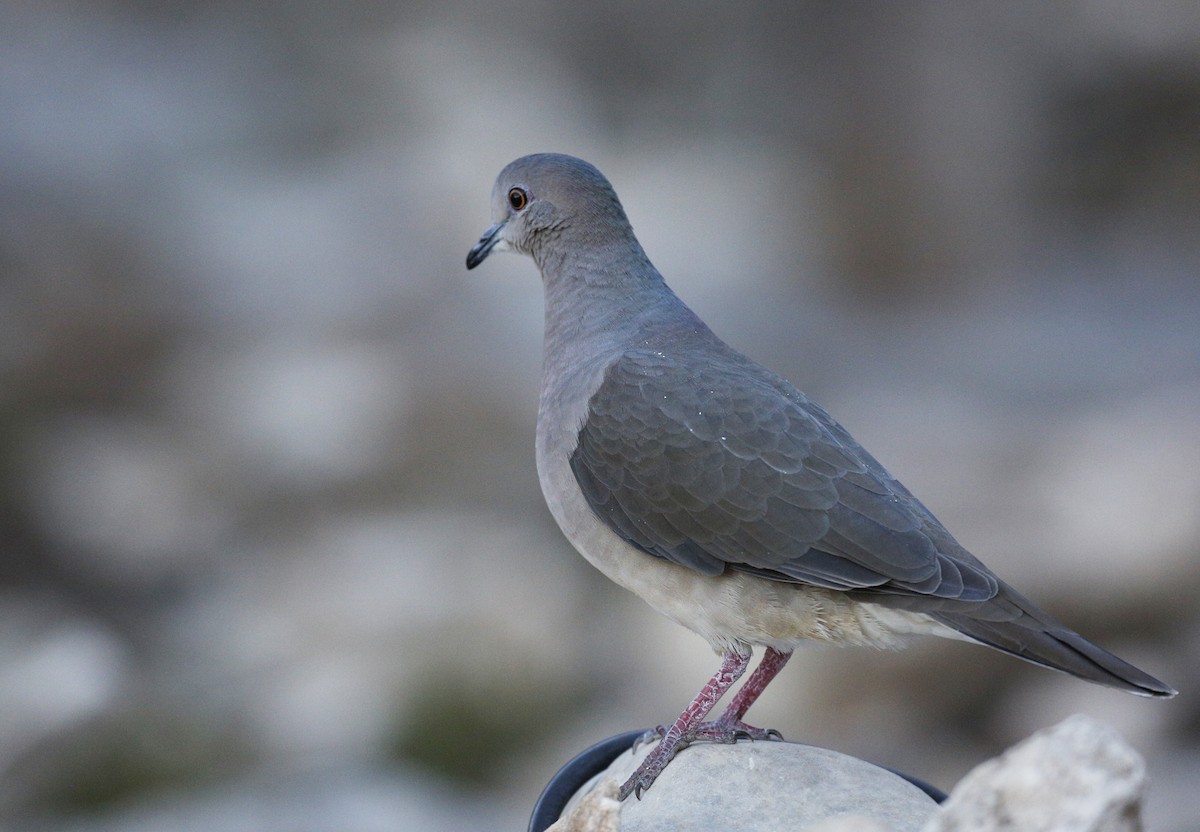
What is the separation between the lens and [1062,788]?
1.60 meters

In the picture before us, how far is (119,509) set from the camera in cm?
779

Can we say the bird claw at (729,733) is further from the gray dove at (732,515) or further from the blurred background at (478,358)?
the blurred background at (478,358)

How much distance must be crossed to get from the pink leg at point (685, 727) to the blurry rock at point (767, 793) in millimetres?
26

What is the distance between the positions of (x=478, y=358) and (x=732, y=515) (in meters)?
5.69

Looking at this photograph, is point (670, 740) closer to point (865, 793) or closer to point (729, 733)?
point (729, 733)

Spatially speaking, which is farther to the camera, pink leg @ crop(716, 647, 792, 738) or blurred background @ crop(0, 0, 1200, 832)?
blurred background @ crop(0, 0, 1200, 832)

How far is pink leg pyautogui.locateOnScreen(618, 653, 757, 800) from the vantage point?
8.74 ft

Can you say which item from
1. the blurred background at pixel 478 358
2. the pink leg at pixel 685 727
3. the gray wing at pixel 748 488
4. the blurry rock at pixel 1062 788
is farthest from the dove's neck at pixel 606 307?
the blurred background at pixel 478 358

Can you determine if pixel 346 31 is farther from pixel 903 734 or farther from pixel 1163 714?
pixel 1163 714

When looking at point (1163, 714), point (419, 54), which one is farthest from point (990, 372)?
point (419, 54)

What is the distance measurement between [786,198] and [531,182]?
6.54 metres

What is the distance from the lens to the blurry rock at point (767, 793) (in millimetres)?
2502

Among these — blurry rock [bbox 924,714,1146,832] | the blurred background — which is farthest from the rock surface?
the blurred background

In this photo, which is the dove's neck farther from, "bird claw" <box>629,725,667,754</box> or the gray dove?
"bird claw" <box>629,725,667,754</box>
